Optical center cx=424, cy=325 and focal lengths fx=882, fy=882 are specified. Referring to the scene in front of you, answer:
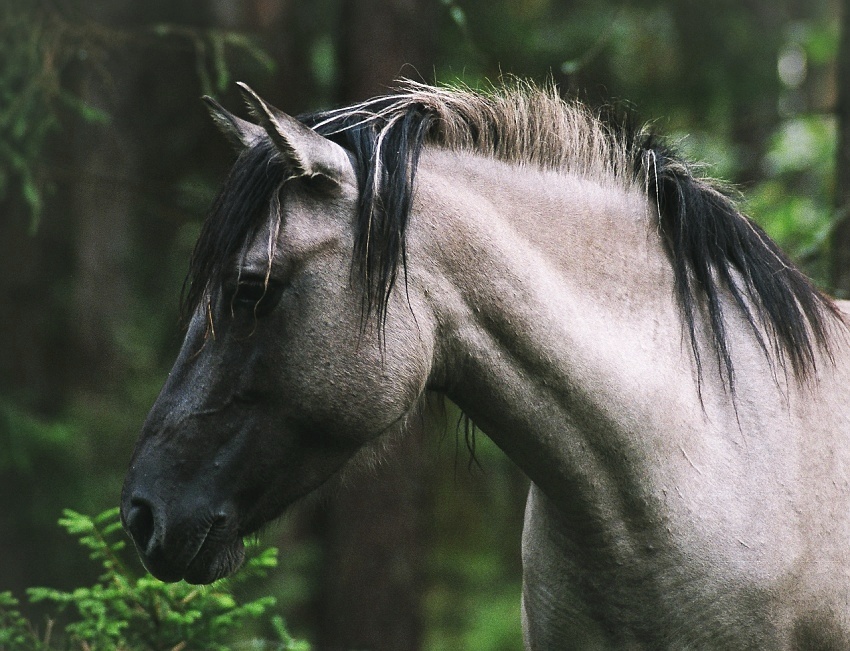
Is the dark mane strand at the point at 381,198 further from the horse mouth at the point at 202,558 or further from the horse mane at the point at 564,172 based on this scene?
the horse mouth at the point at 202,558

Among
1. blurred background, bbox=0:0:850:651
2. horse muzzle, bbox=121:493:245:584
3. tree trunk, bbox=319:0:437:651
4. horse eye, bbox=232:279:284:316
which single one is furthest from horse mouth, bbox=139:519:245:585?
tree trunk, bbox=319:0:437:651

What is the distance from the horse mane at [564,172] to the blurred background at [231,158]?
1.64m

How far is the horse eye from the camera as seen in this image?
7.94 feet

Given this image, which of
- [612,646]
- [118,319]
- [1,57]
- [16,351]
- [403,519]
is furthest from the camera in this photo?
[118,319]

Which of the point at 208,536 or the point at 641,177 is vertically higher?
the point at 641,177

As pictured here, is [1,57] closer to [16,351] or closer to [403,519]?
[16,351]

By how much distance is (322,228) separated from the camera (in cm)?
244

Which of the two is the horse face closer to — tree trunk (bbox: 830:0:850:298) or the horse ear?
the horse ear

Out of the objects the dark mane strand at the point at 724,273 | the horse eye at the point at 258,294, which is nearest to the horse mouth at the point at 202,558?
the horse eye at the point at 258,294

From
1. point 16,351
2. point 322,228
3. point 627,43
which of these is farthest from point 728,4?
point 322,228

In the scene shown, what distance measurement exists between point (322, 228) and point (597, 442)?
3.29ft

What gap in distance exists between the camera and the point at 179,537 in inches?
95.4

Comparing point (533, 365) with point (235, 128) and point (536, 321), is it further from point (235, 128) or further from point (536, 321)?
point (235, 128)

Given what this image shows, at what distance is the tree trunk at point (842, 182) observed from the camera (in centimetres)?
550
